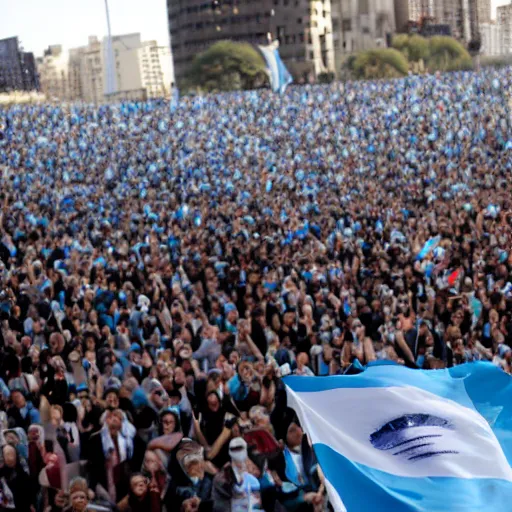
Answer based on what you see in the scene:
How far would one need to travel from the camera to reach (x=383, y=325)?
7.18 metres

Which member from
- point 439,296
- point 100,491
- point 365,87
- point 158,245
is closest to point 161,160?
point 158,245

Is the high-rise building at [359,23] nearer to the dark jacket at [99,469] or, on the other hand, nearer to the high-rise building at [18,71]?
the high-rise building at [18,71]

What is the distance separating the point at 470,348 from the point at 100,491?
10.0 ft

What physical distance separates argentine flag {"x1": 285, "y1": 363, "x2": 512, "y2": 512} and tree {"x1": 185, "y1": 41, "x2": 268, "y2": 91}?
330cm

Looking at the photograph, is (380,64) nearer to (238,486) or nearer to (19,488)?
(238,486)

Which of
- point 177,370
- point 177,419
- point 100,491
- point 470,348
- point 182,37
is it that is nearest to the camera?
point 100,491

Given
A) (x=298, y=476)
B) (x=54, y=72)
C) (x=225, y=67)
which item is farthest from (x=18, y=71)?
(x=298, y=476)

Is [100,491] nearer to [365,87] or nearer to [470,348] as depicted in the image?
[470,348]

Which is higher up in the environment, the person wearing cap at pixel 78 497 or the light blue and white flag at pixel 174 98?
the light blue and white flag at pixel 174 98

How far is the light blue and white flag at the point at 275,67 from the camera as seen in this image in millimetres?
7562

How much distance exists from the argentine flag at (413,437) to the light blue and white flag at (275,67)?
334 centimetres

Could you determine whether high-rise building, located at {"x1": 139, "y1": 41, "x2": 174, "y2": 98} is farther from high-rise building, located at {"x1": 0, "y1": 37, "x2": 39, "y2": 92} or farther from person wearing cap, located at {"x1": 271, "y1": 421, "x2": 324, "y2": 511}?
person wearing cap, located at {"x1": 271, "y1": 421, "x2": 324, "y2": 511}

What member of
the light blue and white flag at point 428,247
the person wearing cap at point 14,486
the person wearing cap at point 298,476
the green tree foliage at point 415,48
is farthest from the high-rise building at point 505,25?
the person wearing cap at point 14,486

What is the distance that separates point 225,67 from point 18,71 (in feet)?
5.06
